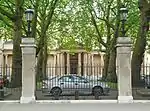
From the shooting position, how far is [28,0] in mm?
36344

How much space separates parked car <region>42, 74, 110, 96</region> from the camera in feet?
77.5

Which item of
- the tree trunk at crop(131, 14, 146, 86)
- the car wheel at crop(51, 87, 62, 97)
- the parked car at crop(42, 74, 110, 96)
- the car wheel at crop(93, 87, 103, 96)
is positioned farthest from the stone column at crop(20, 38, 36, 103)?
the tree trunk at crop(131, 14, 146, 86)

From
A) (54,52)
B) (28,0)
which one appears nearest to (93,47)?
(28,0)

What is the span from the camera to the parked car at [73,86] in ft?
77.5

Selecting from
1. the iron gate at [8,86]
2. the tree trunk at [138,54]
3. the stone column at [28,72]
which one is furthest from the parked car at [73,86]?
the stone column at [28,72]

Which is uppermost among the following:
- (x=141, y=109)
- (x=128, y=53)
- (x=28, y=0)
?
(x=28, y=0)

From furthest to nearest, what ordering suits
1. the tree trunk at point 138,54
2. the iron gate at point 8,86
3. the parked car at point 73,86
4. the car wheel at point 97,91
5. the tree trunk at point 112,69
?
1. the tree trunk at point 112,69
2. the tree trunk at point 138,54
3. the parked car at point 73,86
4. the iron gate at point 8,86
5. the car wheel at point 97,91

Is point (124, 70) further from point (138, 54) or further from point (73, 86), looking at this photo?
point (138, 54)

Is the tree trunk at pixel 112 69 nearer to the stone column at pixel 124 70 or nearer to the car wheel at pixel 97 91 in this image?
the car wheel at pixel 97 91

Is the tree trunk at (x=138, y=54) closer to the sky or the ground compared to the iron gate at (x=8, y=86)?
closer to the sky

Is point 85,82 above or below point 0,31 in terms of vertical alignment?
below

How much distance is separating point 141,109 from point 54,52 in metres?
64.1

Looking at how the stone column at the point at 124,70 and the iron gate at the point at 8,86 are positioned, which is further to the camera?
the iron gate at the point at 8,86

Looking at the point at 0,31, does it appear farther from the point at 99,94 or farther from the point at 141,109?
the point at 141,109
